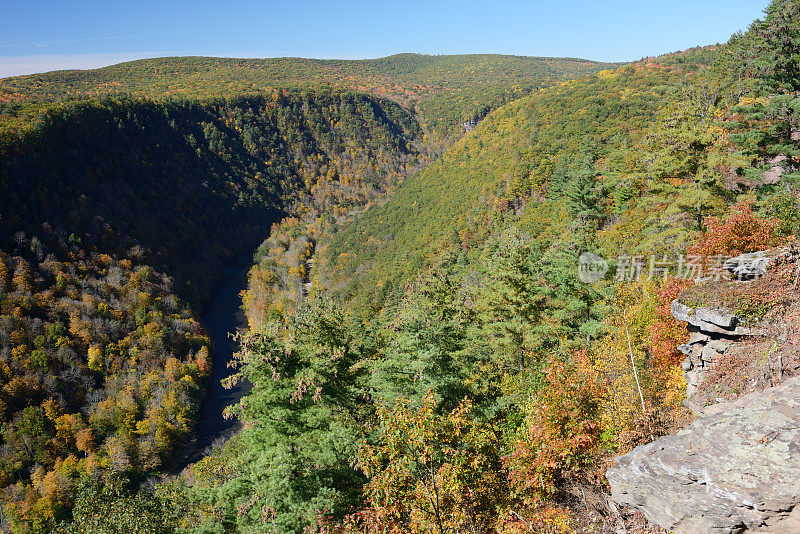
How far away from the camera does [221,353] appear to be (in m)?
97.2

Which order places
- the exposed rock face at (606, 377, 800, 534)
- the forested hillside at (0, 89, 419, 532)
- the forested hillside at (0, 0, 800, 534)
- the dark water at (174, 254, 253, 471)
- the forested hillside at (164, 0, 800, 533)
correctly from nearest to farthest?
the exposed rock face at (606, 377, 800, 534), the forested hillside at (164, 0, 800, 533), the forested hillside at (0, 0, 800, 534), the forested hillside at (0, 89, 419, 532), the dark water at (174, 254, 253, 471)

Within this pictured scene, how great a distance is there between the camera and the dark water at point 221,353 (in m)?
70.1

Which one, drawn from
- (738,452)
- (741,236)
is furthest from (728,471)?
(741,236)

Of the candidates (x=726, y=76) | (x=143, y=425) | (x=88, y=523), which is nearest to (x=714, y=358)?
(x=88, y=523)

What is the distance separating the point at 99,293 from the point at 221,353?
2765 cm

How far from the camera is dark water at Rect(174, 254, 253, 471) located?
70125mm

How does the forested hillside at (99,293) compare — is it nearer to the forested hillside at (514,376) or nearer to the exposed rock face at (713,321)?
the forested hillside at (514,376)

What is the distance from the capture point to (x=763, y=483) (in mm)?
6551

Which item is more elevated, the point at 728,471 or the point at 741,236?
the point at 741,236

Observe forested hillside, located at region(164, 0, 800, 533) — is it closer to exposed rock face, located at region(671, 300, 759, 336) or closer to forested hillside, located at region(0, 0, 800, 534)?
forested hillside, located at region(0, 0, 800, 534)

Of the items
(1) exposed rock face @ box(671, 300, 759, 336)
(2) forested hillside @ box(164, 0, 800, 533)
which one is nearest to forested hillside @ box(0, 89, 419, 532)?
(2) forested hillside @ box(164, 0, 800, 533)

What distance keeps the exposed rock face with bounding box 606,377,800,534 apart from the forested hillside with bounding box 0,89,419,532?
4894cm

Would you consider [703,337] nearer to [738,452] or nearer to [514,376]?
[738,452]

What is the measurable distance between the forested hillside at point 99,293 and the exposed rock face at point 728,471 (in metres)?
48.9
